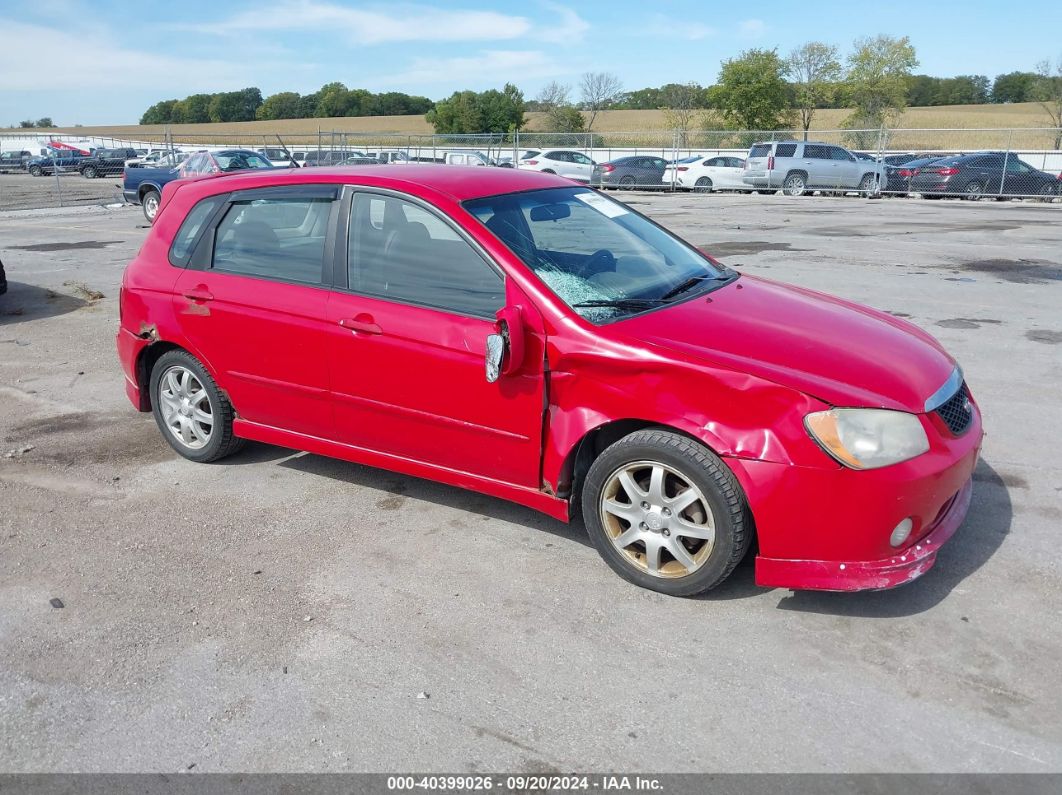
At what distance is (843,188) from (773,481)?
27116mm

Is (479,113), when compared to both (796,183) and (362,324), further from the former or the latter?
(362,324)

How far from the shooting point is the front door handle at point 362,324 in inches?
164

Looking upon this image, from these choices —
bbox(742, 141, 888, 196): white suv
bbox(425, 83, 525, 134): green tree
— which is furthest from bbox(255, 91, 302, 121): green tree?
bbox(742, 141, 888, 196): white suv

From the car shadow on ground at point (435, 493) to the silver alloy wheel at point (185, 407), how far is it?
0.48 m

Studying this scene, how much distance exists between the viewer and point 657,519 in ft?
11.8

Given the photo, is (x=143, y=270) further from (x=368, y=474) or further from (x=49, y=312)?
(x=49, y=312)

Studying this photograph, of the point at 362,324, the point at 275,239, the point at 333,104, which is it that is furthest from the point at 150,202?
the point at 333,104

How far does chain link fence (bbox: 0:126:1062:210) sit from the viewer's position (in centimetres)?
2600

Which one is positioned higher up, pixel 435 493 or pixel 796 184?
pixel 796 184

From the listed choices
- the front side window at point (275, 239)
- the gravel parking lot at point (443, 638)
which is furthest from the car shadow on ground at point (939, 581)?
the front side window at point (275, 239)

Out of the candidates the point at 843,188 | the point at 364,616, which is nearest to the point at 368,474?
the point at 364,616

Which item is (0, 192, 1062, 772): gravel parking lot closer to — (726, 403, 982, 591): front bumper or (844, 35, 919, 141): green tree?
(726, 403, 982, 591): front bumper

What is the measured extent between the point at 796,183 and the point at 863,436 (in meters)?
27.0

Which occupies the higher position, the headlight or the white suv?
the white suv
